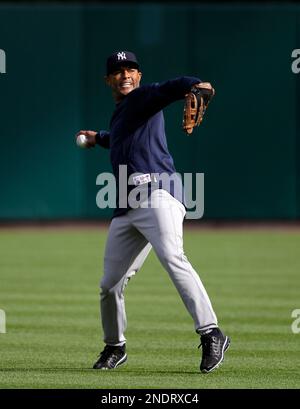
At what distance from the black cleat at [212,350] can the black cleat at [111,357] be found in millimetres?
635

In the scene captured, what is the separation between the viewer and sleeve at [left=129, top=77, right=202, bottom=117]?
7.51 meters

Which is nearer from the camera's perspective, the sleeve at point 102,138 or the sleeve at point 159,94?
the sleeve at point 159,94

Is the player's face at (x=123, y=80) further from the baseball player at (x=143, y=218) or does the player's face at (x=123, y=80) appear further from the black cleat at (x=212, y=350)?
the black cleat at (x=212, y=350)

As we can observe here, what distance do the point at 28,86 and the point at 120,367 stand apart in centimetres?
1400

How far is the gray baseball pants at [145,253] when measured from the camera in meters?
7.82

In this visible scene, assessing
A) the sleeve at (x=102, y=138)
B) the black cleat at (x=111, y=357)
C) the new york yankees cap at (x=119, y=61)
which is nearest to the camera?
the new york yankees cap at (x=119, y=61)

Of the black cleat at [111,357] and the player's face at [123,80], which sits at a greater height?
the player's face at [123,80]

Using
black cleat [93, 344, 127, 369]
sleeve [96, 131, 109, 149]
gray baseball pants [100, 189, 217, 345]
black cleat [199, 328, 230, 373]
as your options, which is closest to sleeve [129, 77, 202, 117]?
gray baseball pants [100, 189, 217, 345]

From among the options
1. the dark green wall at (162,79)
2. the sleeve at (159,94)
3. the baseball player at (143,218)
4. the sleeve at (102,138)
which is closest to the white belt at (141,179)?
the baseball player at (143,218)

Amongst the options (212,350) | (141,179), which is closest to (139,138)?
(141,179)

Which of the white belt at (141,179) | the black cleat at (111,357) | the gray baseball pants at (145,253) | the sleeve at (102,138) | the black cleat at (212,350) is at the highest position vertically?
the sleeve at (102,138)

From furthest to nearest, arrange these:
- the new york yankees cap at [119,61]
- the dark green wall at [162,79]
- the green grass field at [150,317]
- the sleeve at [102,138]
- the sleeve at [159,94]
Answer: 1. the dark green wall at [162,79]
2. the sleeve at [102,138]
3. the new york yankees cap at [119,61]
4. the green grass field at [150,317]
5. the sleeve at [159,94]

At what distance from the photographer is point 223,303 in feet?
39.0
